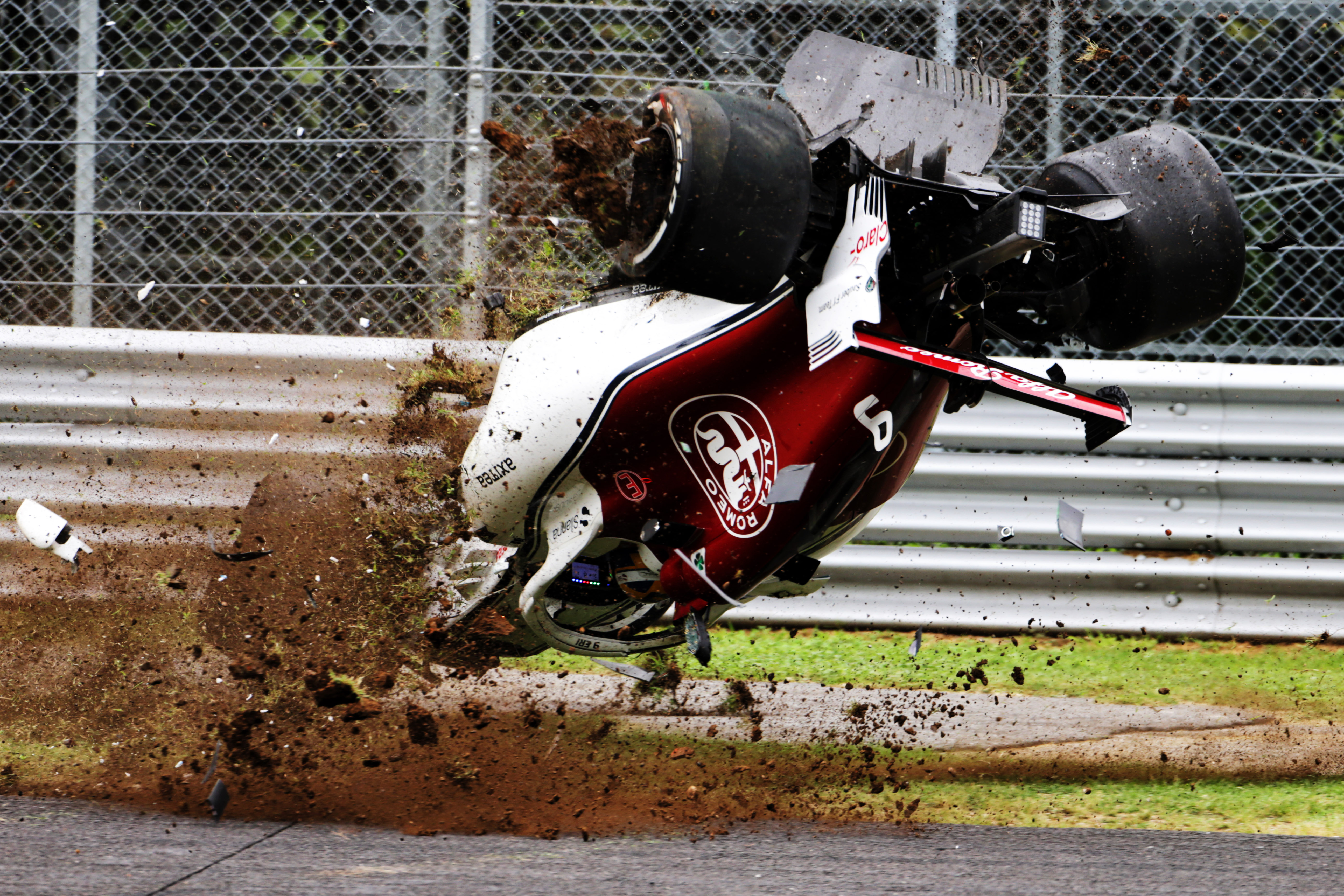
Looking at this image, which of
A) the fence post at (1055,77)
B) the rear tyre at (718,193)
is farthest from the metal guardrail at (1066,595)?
the rear tyre at (718,193)

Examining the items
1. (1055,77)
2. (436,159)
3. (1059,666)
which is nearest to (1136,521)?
(1059,666)

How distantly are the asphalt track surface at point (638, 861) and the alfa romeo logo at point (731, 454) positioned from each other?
0.76 metres

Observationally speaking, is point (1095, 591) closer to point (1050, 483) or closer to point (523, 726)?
point (1050, 483)

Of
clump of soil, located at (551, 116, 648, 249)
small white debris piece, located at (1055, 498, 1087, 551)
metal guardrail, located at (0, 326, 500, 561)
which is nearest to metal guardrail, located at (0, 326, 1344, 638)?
metal guardrail, located at (0, 326, 500, 561)

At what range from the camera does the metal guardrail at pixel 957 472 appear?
4914 millimetres

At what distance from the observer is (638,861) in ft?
9.20

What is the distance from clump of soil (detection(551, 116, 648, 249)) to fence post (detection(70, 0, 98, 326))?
9.98 feet

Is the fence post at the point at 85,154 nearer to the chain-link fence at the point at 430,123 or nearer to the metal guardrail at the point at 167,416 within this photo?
the chain-link fence at the point at 430,123

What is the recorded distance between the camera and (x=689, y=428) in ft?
9.48

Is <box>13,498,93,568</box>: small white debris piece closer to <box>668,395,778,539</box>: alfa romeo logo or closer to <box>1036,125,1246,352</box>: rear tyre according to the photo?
<box>668,395,778,539</box>: alfa romeo logo

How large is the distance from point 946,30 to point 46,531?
3.78 metres

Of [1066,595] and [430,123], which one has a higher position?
[430,123]

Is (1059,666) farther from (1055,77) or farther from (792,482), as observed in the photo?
(792,482)

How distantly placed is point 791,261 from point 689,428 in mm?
541
